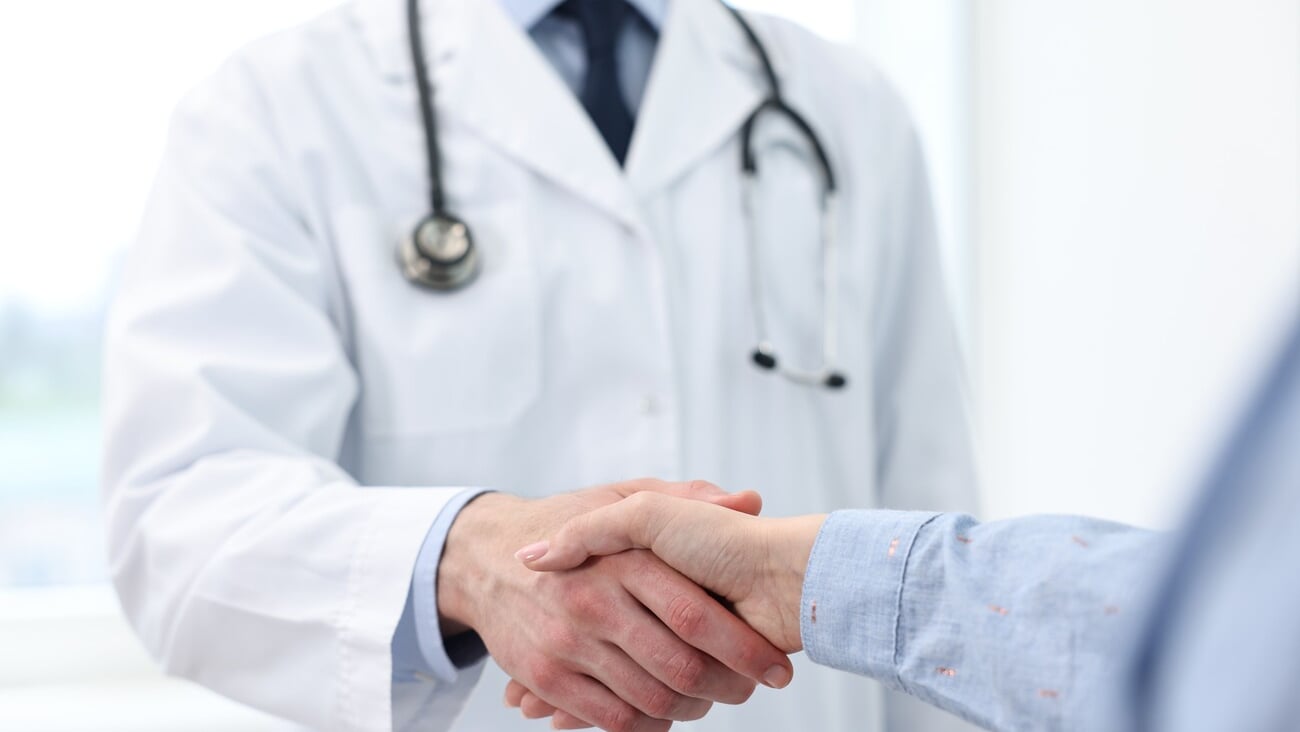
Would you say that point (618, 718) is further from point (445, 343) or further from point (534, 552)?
point (445, 343)

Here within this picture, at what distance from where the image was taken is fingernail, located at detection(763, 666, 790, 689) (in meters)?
0.68

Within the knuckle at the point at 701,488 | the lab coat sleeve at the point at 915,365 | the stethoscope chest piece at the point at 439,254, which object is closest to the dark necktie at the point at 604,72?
the stethoscope chest piece at the point at 439,254

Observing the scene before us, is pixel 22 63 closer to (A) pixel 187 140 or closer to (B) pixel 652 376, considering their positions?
(A) pixel 187 140

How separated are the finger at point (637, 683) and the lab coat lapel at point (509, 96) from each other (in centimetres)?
41

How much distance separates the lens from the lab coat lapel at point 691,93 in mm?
1015

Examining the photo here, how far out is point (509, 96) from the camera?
0.98 m

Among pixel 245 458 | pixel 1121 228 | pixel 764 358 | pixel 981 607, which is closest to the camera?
pixel 981 607

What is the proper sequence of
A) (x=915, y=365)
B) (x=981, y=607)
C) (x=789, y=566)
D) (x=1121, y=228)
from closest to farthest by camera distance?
(x=981, y=607) < (x=789, y=566) < (x=915, y=365) < (x=1121, y=228)

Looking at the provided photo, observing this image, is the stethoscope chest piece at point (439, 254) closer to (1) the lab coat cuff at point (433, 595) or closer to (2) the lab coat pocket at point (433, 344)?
(2) the lab coat pocket at point (433, 344)

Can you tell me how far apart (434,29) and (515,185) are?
182mm

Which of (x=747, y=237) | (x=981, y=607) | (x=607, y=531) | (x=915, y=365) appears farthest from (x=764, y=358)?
(x=981, y=607)

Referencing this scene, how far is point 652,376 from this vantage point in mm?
955

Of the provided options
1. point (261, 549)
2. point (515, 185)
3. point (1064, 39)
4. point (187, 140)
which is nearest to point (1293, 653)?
point (261, 549)

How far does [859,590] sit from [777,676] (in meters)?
0.10
